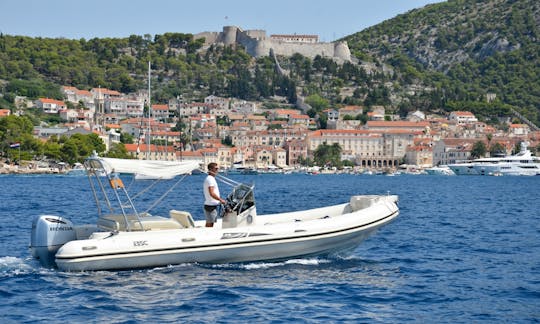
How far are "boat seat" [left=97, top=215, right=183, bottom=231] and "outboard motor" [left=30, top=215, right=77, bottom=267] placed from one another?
0.67 m

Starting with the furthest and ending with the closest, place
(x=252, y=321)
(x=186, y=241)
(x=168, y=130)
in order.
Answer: (x=168, y=130)
(x=186, y=241)
(x=252, y=321)

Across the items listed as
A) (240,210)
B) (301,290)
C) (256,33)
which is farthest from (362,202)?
(256,33)

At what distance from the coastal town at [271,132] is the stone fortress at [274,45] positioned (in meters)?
24.1

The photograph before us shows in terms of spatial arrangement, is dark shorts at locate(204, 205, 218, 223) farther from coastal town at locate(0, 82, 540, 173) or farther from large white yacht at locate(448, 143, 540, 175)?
coastal town at locate(0, 82, 540, 173)

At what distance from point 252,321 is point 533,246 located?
10789 mm

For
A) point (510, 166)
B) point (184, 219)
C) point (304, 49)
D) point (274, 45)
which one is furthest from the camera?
point (304, 49)

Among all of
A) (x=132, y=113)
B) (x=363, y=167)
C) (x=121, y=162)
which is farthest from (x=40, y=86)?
(x=121, y=162)

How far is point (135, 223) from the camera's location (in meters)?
16.0

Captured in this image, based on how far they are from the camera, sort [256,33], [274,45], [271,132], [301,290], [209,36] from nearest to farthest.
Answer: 1. [301,290]
2. [271,132]
3. [274,45]
4. [256,33]
5. [209,36]

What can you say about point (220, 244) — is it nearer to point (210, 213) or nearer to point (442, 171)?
point (210, 213)

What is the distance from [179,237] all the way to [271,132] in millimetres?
127516

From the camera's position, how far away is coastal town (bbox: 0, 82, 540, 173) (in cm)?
13050

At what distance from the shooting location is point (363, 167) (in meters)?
138

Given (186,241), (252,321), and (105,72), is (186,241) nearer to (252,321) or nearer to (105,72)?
(252,321)
